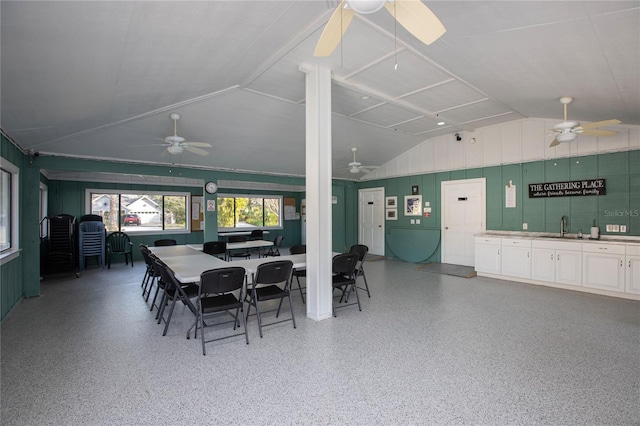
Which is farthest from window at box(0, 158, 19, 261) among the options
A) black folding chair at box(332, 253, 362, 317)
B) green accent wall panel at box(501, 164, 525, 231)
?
green accent wall panel at box(501, 164, 525, 231)

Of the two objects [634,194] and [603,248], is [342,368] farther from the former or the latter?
[634,194]

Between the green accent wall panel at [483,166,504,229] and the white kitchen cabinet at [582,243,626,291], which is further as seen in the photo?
the green accent wall panel at [483,166,504,229]

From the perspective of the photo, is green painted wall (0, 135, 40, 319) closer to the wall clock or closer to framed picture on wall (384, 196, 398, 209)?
the wall clock

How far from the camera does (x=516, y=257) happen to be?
5.83 metres

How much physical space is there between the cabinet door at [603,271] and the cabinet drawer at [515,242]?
0.81 metres

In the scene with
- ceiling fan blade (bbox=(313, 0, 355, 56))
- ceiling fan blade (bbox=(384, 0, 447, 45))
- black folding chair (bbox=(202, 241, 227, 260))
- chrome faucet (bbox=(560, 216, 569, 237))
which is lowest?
black folding chair (bbox=(202, 241, 227, 260))

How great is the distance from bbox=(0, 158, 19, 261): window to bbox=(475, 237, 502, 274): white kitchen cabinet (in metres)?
7.63

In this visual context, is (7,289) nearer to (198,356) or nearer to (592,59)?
(198,356)

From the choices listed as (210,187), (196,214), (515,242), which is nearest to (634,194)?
(515,242)

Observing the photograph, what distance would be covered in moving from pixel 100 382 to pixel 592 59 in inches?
204

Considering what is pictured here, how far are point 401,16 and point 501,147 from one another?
5724mm

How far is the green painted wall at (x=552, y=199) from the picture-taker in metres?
5.16

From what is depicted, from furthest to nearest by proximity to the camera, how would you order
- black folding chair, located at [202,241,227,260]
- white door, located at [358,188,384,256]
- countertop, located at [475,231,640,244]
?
white door, located at [358,188,384,256]
black folding chair, located at [202,241,227,260]
countertop, located at [475,231,640,244]

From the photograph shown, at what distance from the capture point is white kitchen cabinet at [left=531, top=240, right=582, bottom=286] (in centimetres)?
517
